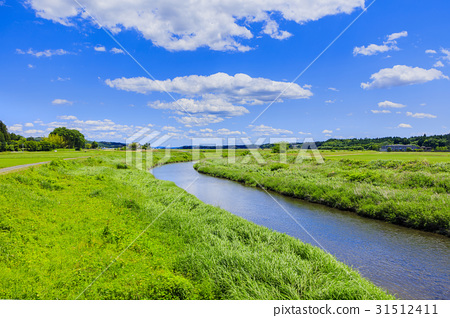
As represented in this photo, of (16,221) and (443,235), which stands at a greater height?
(16,221)

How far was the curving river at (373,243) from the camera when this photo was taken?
7.93m

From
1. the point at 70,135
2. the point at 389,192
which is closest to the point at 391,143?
the point at 389,192

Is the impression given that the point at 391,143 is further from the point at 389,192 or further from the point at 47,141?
the point at 47,141

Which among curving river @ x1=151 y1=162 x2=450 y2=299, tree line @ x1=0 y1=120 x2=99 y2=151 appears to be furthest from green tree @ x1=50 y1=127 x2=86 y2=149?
curving river @ x1=151 y1=162 x2=450 y2=299

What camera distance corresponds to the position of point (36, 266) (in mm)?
6270

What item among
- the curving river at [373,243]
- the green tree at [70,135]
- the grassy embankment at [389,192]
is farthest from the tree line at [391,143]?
the green tree at [70,135]

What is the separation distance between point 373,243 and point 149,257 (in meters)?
9.91

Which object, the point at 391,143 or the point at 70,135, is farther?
the point at 391,143

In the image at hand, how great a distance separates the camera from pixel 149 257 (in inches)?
301

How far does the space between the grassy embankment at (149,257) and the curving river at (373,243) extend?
2.15 metres

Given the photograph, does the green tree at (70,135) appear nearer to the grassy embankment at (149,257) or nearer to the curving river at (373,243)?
the grassy embankment at (149,257)

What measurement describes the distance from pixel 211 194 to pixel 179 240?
1432 centimetres
